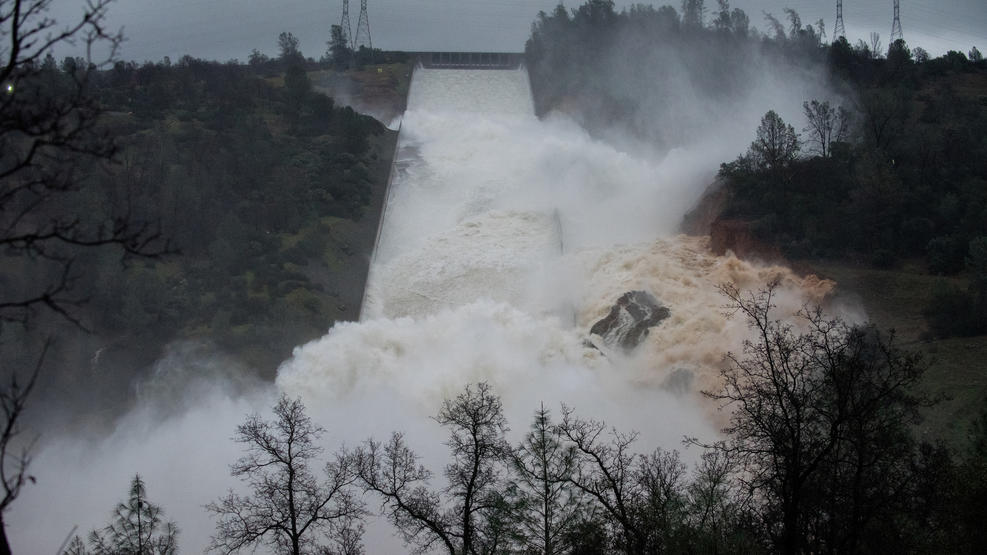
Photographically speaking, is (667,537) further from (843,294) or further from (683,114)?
(683,114)

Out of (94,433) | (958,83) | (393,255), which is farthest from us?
(958,83)

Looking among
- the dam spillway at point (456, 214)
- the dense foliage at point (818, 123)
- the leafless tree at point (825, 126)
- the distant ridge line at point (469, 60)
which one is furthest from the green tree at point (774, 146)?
the distant ridge line at point (469, 60)

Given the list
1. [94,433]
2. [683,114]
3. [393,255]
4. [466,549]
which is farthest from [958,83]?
[466,549]

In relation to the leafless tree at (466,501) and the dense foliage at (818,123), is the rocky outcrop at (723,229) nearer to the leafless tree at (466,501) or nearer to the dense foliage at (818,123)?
the dense foliage at (818,123)

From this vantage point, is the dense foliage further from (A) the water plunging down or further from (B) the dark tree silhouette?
(B) the dark tree silhouette

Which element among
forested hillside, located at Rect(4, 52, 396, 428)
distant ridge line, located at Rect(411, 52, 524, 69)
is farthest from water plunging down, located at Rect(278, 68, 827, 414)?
distant ridge line, located at Rect(411, 52, 524, 69)

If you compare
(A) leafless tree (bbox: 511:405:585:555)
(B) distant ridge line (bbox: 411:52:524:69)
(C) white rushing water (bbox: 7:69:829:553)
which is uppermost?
(B) distant ridge line (bbox: 411:52:524:69)

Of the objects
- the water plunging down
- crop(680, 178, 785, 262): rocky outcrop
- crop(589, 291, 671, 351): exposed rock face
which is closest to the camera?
the water plunging down

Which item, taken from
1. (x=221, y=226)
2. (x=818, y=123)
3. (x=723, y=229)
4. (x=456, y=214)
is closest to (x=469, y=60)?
(x=456, y=214)
